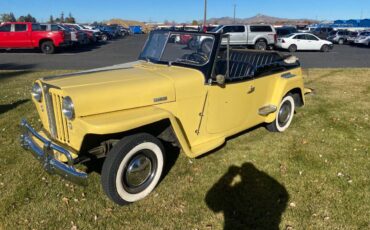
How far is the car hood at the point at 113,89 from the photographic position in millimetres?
3299

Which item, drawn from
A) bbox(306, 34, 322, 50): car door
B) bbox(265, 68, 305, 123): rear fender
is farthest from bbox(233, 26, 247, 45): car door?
bbox(265, 68, 305, 123): rear fender

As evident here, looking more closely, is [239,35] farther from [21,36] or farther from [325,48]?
[21,36]

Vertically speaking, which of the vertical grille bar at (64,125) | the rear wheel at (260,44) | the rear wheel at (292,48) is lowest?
the vertical grille bar at (64,125)

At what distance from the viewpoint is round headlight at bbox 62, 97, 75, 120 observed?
3.20 m

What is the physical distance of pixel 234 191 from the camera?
3912 millimetres

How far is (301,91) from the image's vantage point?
19.8 feet

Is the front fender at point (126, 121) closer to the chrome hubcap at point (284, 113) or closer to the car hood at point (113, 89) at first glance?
the car hood at point (113, 89)

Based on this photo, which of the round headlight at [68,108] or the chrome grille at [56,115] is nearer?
the round headlight at [68,108]

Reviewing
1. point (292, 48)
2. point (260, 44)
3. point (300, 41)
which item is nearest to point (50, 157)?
point (260, 44)

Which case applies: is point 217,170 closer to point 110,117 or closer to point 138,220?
point 138,220

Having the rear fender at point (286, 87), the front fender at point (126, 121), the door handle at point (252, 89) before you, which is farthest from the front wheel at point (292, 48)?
the front fender at point (126, 121)

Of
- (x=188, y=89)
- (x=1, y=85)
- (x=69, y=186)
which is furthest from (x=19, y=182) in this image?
(x=1, y=85)

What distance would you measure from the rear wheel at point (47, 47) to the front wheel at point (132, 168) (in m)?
16.8

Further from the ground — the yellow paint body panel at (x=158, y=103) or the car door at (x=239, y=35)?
the car door at (x=239, y=35)
